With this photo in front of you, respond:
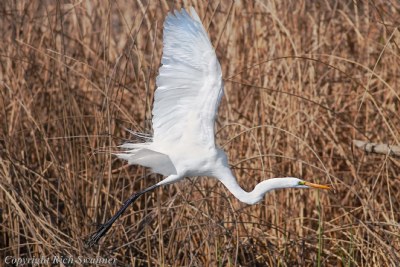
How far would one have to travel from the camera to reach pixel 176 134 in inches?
119

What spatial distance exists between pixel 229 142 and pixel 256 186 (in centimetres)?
53

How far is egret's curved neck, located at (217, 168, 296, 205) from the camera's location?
289 cm

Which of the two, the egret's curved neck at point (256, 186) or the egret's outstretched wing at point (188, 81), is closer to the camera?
the egret's outstretched wing at point (188, 81)

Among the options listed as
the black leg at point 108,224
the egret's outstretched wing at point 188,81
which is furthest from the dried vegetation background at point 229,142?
the egret's outstretched wing at point 188,81

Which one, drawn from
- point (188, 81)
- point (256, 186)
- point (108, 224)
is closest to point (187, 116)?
point (188, 81)

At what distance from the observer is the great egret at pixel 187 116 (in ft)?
8.81

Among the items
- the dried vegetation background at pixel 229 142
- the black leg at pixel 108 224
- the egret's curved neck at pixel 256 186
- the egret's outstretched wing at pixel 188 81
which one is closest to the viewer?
the egret's outstretched wing at pixel 188 81

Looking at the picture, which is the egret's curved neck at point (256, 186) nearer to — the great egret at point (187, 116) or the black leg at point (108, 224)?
the great egret at point (187, 116)

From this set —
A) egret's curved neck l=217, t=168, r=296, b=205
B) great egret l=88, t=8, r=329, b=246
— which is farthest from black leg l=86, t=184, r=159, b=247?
egret's curved neck l=217, t=168, r=296, b=205

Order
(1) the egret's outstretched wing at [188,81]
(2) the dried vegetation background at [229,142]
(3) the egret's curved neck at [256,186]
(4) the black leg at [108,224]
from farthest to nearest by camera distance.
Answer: (2) the dried vegetation background at [229,142] < (4) the black leg at [108,224] < (3) the egret's curved neck at [256,186] < (1) the egret's outstretched wing at [188,81]

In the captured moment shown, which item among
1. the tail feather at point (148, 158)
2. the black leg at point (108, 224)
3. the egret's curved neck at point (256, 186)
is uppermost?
the tail feather at point (148, 158)

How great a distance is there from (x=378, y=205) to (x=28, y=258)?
4.84 feet

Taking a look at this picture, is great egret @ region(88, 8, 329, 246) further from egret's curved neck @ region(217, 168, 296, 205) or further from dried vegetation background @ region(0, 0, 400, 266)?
dried vegetation background @ region(0, 0, 400, 266)

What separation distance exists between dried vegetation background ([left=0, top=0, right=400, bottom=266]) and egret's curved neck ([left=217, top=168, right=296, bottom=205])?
0.13 meters
